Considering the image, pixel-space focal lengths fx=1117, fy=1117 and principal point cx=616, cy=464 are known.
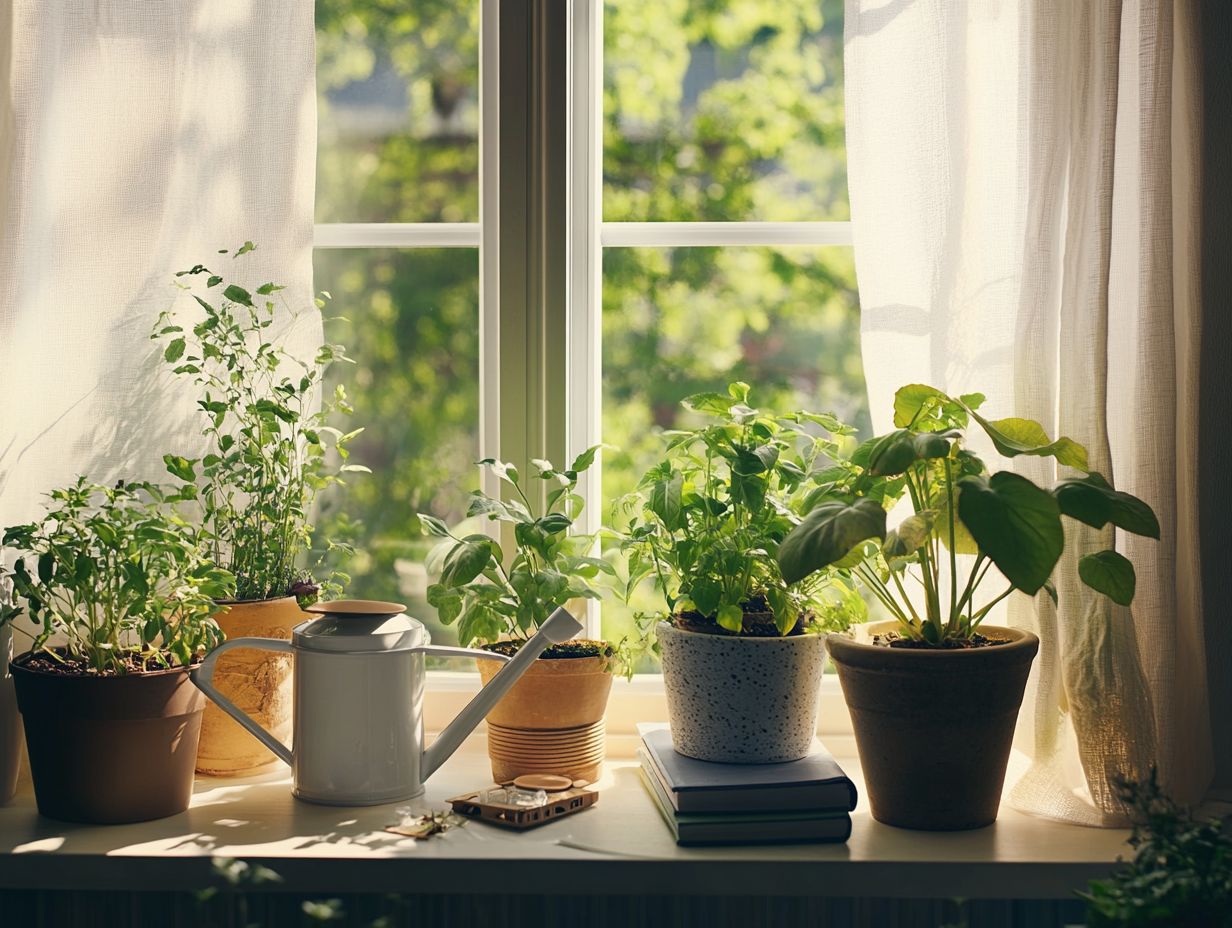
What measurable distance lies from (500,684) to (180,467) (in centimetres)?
45

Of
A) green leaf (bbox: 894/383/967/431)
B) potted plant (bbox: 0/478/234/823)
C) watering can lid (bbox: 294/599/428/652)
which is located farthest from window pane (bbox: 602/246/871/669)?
potted plant (bbox: 0/478/234/823)

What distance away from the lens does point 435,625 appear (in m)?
1.64

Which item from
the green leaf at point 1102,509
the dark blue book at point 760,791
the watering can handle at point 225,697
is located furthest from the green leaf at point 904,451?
the watering can handle at point 225,697

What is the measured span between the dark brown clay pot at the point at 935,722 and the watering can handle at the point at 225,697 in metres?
0.65

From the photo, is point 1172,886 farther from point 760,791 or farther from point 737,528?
point 737,528

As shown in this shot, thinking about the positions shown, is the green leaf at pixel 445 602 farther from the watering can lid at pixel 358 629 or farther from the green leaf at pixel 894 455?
the green leaf at pixel 894 455

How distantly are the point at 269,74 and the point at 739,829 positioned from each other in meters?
1.10

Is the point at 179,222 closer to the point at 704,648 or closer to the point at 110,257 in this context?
the point at 110,257

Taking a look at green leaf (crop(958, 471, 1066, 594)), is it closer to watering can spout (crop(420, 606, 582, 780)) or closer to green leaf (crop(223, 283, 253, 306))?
watering can spout (crop(420, 606, 582, 780))

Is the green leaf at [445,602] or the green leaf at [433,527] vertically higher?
the green leaf at [433,527]

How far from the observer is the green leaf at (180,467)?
131 cm

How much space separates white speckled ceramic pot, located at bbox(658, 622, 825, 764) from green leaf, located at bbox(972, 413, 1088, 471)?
317mm

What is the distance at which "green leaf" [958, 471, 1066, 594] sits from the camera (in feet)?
3.57

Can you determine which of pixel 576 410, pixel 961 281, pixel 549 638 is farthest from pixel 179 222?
pixel 961 281
